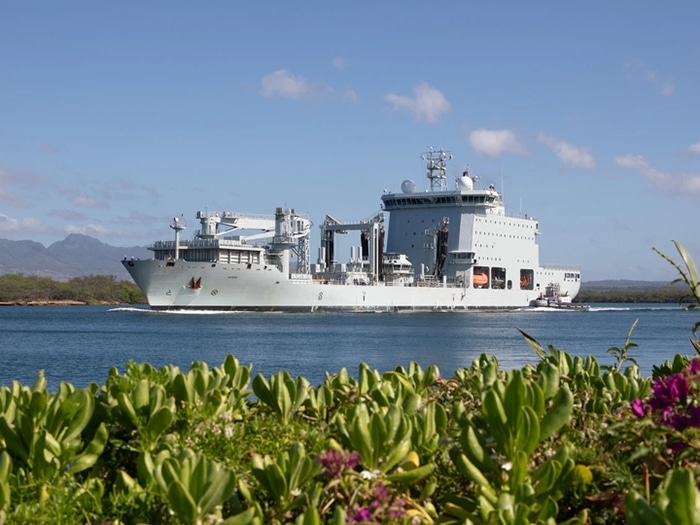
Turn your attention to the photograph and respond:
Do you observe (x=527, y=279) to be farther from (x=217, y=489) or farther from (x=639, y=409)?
(x=217, y=489)

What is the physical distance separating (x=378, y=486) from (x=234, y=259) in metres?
51.1

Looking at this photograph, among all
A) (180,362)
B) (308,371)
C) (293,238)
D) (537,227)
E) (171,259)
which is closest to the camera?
(308,371)

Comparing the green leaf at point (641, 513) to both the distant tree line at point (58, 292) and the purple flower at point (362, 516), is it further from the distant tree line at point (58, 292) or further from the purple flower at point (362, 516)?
the distant tree line at point (58, 292)

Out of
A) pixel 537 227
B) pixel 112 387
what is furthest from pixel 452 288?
pixel 112 387

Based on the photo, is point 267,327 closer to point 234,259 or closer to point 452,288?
point 234,259

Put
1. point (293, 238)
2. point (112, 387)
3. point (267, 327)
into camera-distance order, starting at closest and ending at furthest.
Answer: point (112, 387)
point (267, 327)
point (293, 238)

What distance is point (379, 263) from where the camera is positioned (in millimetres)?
65312

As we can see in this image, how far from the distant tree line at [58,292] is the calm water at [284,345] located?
5563 centimetres

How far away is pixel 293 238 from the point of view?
57312 millimetres

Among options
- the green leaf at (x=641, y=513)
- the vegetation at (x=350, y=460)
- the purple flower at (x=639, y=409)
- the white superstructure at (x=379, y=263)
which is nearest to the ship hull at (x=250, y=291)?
the white superstructure at (x=379, y=263)

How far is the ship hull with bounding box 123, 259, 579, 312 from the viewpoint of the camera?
52156 mm

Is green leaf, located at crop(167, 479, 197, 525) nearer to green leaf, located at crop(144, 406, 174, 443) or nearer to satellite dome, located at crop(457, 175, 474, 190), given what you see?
green leaf, located at crop(144, 406, 174, 443)

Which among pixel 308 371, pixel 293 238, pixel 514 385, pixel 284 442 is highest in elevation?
pixel 293 238

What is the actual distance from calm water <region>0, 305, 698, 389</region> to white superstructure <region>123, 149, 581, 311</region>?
2993mm
